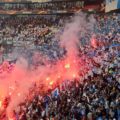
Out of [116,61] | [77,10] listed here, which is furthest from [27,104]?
[77,10]

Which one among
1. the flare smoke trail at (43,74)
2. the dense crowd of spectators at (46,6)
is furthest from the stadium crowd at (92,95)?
the dense crowd of spectators at (46,6)

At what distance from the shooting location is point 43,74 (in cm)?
1992

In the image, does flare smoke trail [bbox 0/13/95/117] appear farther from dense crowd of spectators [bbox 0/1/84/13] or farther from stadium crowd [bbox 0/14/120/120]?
dense crowd of spectators [bbox 0/1/84/13]

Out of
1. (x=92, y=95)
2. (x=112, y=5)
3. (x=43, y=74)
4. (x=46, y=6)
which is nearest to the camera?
(x=92, y=95)

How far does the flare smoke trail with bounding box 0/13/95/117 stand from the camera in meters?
17.1

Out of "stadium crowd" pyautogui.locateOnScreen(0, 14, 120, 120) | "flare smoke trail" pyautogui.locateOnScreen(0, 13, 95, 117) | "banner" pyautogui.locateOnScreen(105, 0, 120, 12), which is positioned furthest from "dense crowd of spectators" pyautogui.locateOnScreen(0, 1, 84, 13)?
"stadium crowd" pyautogui.locateOnScreen(0, 14, 120, 120)

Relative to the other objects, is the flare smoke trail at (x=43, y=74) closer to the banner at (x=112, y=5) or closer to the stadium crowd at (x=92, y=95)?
the stadium crowd at (x=92, y=95)

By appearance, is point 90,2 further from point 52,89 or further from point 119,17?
point 52,89

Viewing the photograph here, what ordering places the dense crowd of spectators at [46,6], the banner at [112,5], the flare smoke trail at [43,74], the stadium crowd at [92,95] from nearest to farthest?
the stadium crowd at [92,95]
the flare smoke trail at [43,74]
the banner at [112,5]
the dense crowd of spectators at [46,6]

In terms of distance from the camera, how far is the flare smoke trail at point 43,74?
17109mm

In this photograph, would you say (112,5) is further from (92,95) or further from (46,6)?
(92,95)

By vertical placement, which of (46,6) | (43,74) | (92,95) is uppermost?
(92,95)

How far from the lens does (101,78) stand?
15438 mm

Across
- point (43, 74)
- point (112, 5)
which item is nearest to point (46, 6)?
point (112, 5)
